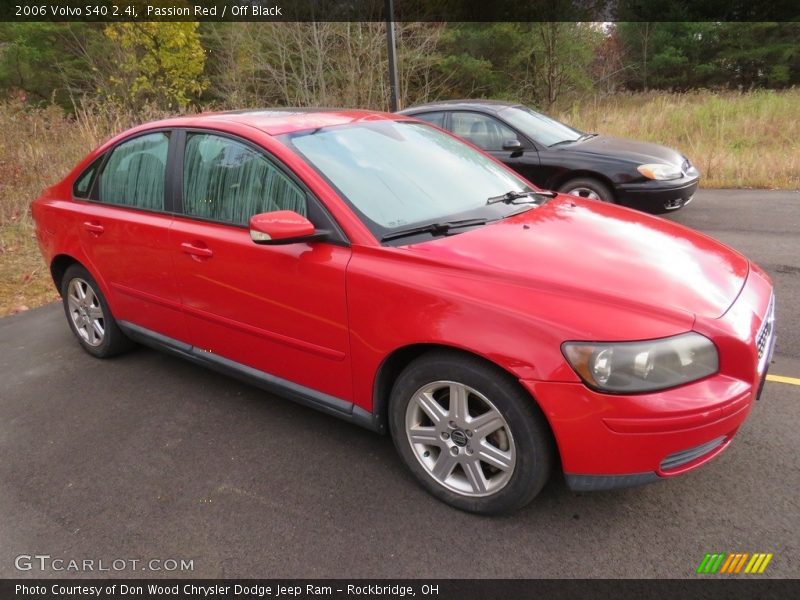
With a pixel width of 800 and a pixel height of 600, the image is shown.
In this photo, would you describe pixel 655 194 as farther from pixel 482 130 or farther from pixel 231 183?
pixel 231 183

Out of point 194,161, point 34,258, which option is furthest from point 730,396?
point 34,258

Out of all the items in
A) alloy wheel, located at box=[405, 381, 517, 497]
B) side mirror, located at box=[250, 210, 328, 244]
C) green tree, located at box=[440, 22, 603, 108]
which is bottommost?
alloy wheel, located at box=[405, 381, 517, 497]

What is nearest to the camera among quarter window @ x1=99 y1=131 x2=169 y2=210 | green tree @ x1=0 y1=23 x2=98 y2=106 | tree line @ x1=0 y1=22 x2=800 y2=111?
quarter window @ x1=99 y1=131 x2=169 y2=210

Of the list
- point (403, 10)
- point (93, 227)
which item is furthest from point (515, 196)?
point (403, 10)

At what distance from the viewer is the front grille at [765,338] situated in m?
2.41

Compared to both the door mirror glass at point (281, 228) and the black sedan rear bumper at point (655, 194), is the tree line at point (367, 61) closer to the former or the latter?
the black sedan rear bumper at point (655, 194)

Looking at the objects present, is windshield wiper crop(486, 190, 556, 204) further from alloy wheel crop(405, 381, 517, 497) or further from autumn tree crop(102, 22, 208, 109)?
autumn tree crop(102, 22, 208, 109)

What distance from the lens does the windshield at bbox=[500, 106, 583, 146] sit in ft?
24.8

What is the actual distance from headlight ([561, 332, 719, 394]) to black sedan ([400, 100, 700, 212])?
5.25 meters

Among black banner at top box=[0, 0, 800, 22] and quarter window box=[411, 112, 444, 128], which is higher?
black banner at top box=[0, 0, 800, 22]

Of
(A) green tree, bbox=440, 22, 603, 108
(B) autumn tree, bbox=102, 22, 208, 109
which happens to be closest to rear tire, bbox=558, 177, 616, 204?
(B) autumn tree, bbox=102, 22, 208, 109

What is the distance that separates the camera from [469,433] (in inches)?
96.0
